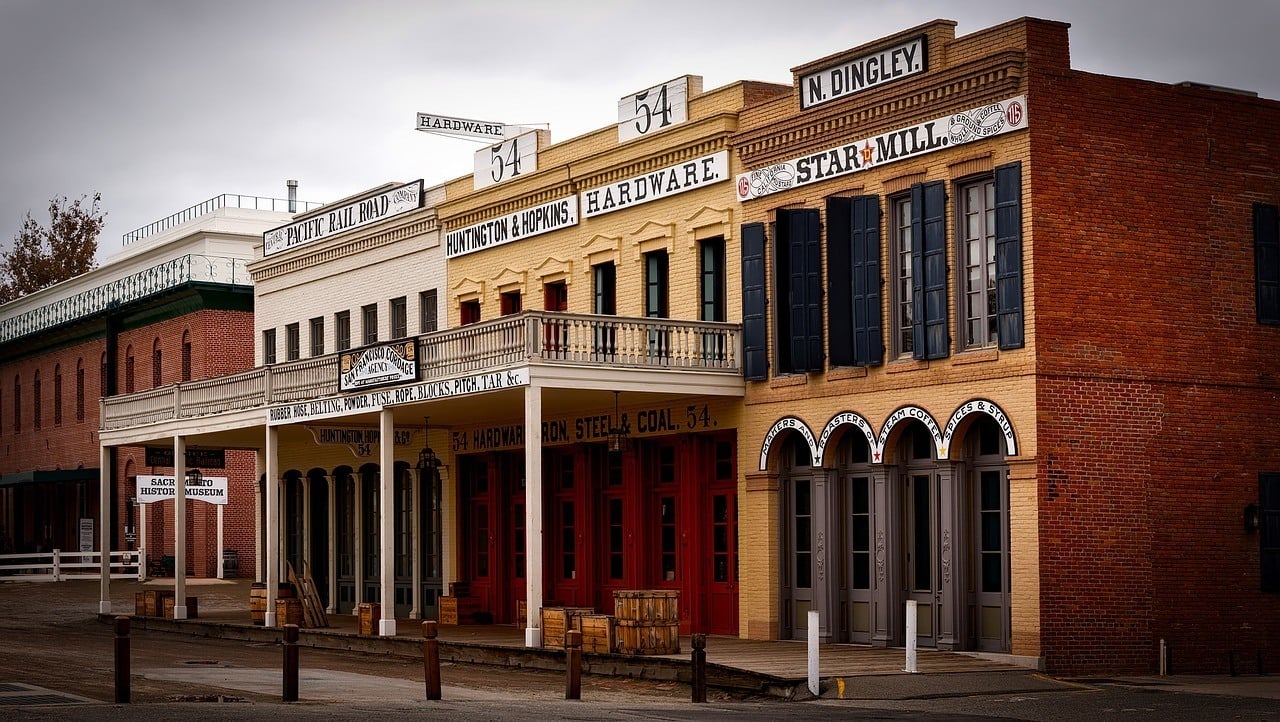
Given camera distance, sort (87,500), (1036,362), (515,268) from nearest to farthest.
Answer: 1. (1036,362)
2. (515,268)
3. (87,500)

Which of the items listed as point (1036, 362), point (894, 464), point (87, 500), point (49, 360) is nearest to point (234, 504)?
point (87, 500)

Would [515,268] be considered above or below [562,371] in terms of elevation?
above

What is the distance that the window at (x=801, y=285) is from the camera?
25.3m

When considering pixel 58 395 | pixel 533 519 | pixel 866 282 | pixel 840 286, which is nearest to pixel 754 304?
pixel 840 286

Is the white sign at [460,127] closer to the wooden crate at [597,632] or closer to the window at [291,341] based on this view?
the window at [291,341]

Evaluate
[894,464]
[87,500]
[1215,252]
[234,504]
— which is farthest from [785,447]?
[87,500]

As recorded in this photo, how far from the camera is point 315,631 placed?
3025cm

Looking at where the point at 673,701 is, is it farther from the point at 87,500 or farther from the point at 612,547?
the point at 87,500

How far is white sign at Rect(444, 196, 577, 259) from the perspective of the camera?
30.7m

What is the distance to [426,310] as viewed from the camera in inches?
1378

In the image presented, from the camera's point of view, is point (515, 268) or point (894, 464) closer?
point (894, 464)

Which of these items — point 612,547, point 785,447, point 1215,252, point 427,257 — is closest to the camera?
point 1215,252

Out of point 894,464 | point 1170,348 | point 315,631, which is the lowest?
point 315,631

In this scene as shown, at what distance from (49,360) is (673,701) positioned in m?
42.0
